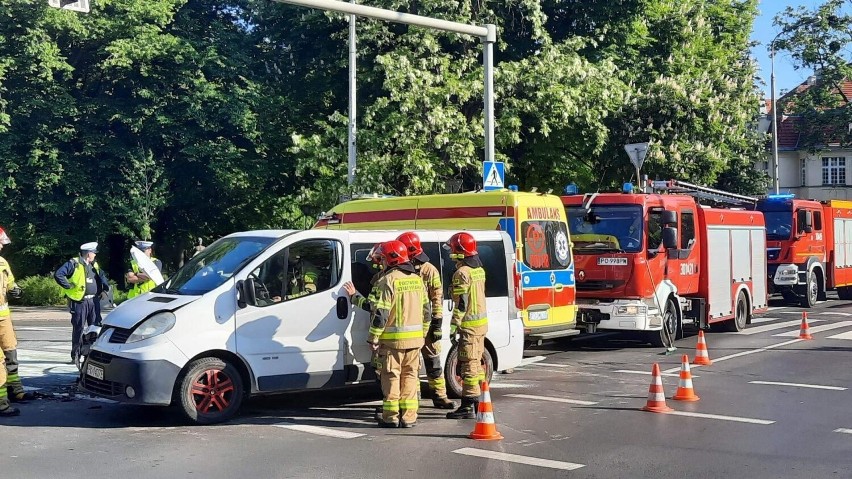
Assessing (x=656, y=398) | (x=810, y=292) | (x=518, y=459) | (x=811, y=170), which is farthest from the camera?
(x=811, y=170)

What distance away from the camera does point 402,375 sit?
9.00 meters

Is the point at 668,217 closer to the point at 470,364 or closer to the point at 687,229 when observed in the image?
the point at 687,229

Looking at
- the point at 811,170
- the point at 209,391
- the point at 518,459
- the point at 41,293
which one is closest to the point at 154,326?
the point at 209,391

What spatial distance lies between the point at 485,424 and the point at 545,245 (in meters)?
5.31

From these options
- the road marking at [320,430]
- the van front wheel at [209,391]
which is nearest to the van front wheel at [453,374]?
the road marking at [320,430]

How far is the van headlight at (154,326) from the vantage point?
29.2 feet

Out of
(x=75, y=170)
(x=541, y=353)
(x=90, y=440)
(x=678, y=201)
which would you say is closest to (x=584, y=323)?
(x=541, y=353)

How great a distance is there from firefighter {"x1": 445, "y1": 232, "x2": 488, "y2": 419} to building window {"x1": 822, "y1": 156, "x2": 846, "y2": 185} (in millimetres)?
56980

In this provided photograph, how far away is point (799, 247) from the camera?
24203 mm

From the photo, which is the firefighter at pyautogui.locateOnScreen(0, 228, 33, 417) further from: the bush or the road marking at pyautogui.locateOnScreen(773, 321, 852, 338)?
the bush

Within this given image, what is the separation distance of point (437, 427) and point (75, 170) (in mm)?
22956

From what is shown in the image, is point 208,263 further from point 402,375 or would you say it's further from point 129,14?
point 129,14

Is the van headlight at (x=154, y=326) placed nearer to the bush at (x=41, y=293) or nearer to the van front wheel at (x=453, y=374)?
the van front wheel at (x=453, y=374)

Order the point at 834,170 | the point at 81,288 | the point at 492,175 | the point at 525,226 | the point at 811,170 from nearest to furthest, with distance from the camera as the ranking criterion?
the point at 525,226 < the point at 81,288 < the point at 492,175 < the point at 834,170 < the point at 811,170
